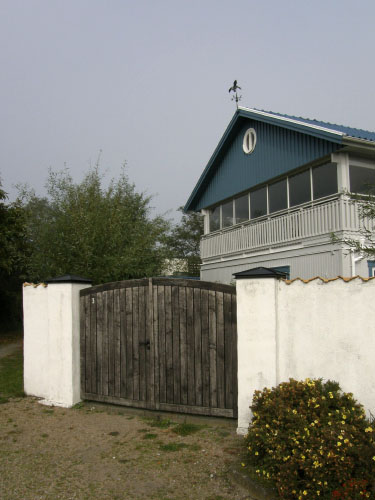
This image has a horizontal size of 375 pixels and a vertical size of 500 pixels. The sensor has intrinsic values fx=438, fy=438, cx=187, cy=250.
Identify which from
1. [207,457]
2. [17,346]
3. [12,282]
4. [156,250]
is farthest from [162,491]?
[12,282]

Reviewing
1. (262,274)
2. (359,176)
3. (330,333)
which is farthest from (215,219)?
(330,333)

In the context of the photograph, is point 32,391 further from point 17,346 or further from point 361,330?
point 17,346

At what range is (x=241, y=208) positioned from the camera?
626 inches

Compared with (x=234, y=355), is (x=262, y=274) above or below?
above

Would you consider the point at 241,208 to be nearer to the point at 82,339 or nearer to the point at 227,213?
the point at 227,213

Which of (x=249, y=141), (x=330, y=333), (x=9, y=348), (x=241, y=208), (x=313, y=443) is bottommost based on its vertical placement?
(x=9, y=348)

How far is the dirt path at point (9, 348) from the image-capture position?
13.1 metres

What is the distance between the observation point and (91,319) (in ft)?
23.0

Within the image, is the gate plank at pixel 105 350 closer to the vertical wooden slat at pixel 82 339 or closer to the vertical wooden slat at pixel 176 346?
the vertical wooden slat at pixel 82 339

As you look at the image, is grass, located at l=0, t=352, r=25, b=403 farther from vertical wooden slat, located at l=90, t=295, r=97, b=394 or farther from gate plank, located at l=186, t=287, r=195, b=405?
gate plank, located at l=186, t=287, r=195, b=405

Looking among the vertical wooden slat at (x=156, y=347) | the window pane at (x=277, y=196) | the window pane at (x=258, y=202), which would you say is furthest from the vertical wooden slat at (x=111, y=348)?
the window pane at (x=258, y=202)

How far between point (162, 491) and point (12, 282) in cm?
1712

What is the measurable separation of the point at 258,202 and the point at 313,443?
11.6 metres

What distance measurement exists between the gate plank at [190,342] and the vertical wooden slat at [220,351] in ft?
1.24
